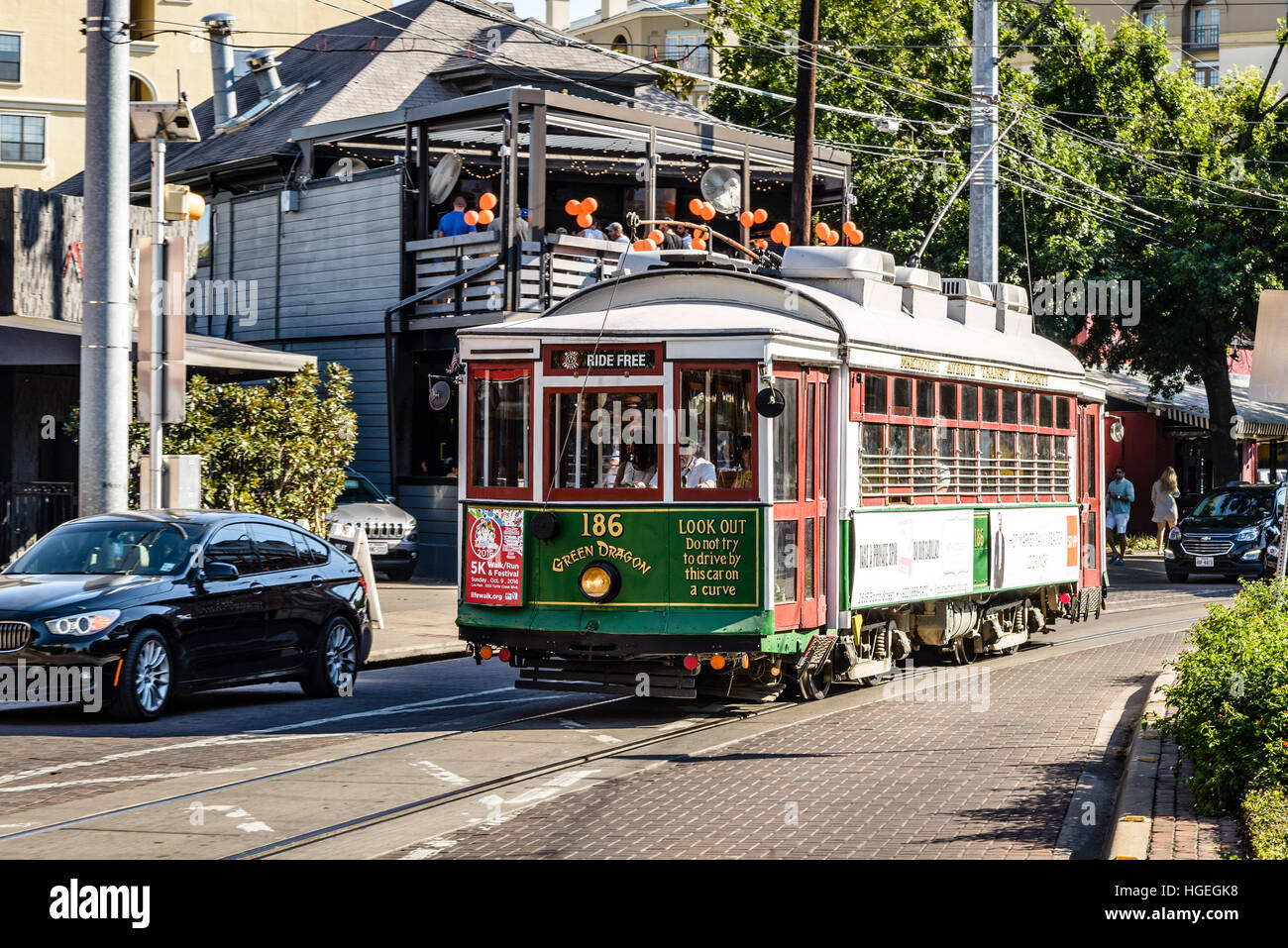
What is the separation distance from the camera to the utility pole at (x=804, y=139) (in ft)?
74.5

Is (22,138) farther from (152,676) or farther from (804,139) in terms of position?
(152,676)

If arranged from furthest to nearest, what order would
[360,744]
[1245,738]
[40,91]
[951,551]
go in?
[40,91] → [951,551] → [360,744] → [1245,738]

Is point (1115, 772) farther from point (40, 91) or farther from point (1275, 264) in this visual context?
point (40, 91)

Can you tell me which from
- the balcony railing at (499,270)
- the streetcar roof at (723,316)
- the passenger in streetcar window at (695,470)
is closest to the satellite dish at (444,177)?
the balcony railing at (499,270)

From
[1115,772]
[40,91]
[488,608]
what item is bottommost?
[1115,772]

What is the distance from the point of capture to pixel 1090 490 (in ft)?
64.6

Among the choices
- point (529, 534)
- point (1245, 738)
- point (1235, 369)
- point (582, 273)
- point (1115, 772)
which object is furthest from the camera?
point (1235, 369)

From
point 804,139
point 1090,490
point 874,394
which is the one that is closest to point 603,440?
point 874,394

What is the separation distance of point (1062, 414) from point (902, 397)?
4.98 meters

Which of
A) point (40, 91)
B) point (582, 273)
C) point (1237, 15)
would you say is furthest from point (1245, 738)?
point (1237, 15)

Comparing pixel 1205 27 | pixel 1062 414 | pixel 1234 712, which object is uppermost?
pixel 1205 27

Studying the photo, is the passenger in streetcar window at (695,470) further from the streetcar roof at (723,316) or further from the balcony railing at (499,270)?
the balcony railing at (499,270)

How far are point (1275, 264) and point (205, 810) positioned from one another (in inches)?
1158

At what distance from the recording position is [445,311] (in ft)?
88.4
